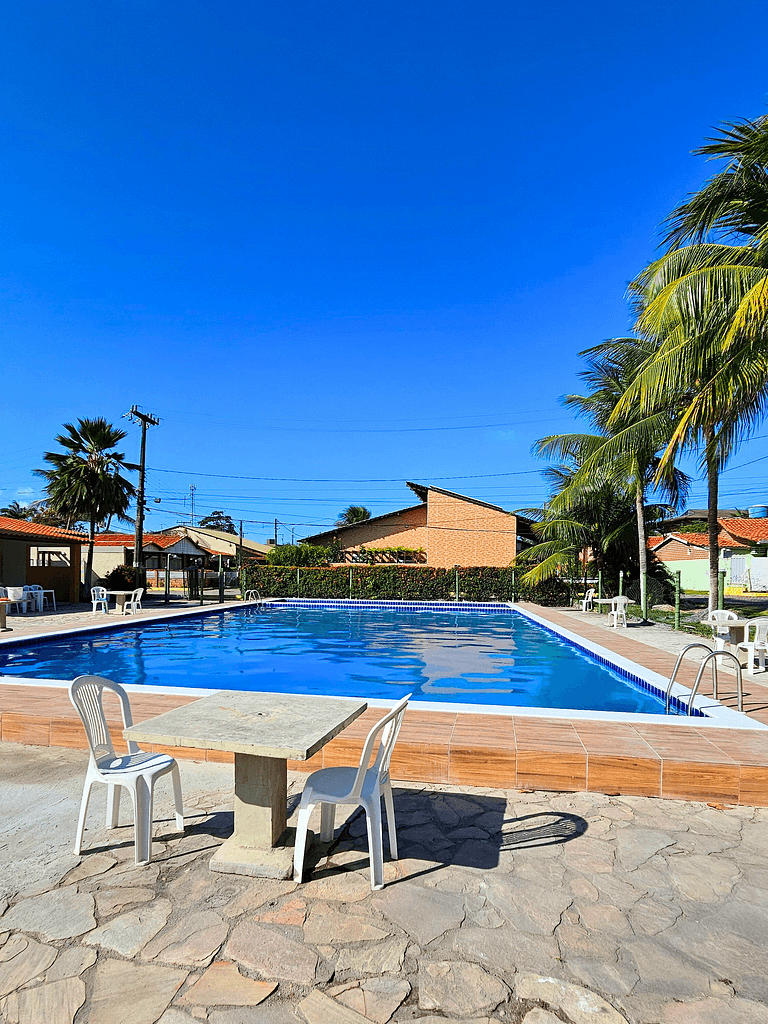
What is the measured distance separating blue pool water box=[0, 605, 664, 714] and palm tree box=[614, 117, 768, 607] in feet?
13.8

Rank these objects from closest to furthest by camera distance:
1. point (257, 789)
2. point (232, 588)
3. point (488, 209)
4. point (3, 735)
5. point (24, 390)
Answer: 1. point (257, 789)
2. point (3, 735)
3. point (488, 209)
4. point (24, 390)
5. point (232, 588)

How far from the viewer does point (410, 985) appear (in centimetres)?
227

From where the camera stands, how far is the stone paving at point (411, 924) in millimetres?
2166

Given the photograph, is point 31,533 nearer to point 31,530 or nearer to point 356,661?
point 31,530

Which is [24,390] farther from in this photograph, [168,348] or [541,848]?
[541,848]

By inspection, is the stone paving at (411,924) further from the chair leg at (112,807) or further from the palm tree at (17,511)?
the palm tree at (17,511)

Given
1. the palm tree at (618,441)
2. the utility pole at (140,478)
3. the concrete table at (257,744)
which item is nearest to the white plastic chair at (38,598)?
the utility pole at (140,478)

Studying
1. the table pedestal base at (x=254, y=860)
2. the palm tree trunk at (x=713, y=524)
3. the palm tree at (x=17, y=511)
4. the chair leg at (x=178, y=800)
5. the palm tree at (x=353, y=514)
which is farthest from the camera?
the palm tree at (x=353, y=514)

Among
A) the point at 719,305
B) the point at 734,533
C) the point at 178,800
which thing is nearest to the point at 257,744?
the point at 178,800

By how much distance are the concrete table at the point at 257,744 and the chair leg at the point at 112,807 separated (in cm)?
70

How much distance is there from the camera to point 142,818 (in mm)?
3184

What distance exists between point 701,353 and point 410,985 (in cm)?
953

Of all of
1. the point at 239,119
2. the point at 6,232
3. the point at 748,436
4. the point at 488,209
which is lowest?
the point at 748,436

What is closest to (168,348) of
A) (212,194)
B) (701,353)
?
(212,194)
